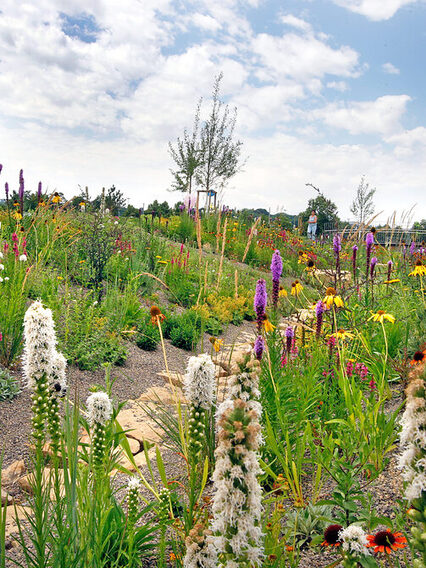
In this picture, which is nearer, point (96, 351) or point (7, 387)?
point (7, 387)

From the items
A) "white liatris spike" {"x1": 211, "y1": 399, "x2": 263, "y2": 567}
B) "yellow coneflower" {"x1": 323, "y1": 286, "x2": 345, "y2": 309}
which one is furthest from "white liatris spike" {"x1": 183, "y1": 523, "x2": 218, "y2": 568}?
"yellow coneflower" {"x1": 323, "y1": 286, "x2": 345, "y2": 309}

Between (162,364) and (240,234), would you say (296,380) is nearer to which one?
(162,364)

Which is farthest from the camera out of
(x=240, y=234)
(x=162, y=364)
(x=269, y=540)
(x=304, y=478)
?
(x=240, y=234)

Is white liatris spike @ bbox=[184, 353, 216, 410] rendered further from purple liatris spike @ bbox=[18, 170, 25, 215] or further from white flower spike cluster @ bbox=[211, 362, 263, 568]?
purple liatris spike @ bbox=[18, 170, 25, 215]

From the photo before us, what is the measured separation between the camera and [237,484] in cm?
102

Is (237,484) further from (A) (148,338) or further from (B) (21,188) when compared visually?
(B) (21,188)

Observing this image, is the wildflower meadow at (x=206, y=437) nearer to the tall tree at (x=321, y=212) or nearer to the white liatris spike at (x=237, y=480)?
the white liatris spike at (x=237, y=480)

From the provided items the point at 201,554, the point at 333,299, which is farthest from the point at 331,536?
the point at 333,299

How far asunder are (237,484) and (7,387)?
319 centimetres

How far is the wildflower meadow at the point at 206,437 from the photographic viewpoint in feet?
3.71

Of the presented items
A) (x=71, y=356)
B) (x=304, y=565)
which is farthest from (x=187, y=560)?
(x=71, y=356)

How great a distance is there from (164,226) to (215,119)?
15232 mm

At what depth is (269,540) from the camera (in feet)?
5.74

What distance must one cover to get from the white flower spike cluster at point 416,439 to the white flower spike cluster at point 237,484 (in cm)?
31
